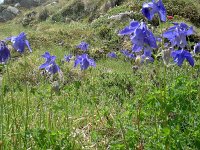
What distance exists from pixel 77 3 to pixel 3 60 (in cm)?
2240

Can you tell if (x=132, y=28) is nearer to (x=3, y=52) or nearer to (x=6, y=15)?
(x=3, y=52)

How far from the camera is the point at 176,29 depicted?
2.31 m

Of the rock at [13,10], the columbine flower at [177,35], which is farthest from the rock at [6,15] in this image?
the columbine flower at [177,35]

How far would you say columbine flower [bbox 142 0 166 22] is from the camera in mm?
2111

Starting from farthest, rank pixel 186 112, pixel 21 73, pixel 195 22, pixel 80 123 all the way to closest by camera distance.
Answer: pixel 195 22 → pixel 21 73 → pixel 80 123 → pixel 186 112

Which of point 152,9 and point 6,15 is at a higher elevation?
point 152,9

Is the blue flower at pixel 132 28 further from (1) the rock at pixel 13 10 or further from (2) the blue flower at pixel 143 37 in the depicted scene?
(1) the rock at pixel 13 10

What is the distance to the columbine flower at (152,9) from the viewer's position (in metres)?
2.11

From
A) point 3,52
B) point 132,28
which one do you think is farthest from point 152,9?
point 3,52

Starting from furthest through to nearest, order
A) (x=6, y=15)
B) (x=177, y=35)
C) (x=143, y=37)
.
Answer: (x=6, y=15) < (x=177, y=35) < (x=143, y=37)

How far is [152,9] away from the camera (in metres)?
2.12

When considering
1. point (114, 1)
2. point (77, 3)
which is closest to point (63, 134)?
point (114, 1)

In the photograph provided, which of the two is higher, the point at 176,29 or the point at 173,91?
the point at 176,29

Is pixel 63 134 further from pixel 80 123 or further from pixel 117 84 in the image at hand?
pixel 117 84
